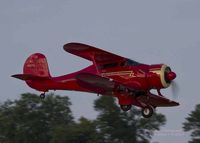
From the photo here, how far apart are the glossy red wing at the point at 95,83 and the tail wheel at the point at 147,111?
5.13 feet

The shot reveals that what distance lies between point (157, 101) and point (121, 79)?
2.50 m

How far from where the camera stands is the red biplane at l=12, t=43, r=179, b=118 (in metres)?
24.2

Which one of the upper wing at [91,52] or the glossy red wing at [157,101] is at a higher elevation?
the upper wing at [91,52]

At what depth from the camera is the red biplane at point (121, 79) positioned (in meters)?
24.2

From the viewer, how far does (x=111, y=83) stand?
24516 mm

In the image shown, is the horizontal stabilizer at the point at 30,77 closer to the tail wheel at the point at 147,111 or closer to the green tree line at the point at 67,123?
the tail wheel at the point at 147,111

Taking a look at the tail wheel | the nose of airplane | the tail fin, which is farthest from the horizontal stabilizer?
the nose of airplane

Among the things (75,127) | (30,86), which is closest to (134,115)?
(75,127)

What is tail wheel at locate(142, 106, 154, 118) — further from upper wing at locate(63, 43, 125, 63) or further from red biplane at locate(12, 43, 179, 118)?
upper wing at locate(63, 43, 125, 63)

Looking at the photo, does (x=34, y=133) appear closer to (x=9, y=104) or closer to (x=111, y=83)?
(x=9, y=104)

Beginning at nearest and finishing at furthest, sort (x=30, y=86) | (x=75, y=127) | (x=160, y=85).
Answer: (x=160, y=85) < (x=30, y=86) < (x=75, y=127)

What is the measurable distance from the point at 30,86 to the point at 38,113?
4168 centimetres

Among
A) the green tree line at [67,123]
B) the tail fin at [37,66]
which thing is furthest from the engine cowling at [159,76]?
the green tree line at [67,123]

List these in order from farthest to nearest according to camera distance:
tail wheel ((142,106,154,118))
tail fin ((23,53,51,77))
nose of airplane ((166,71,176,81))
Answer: tail fin ((23,53,51,77))
tail wheel ((142,106,154,118))
nose of airplane ((166,71,176,81))
